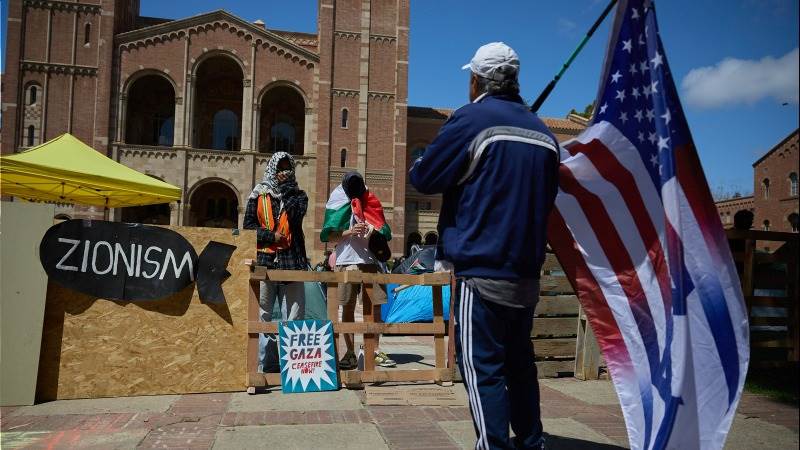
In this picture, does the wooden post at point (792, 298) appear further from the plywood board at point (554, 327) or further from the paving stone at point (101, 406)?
the paving stone at point (101, 406)

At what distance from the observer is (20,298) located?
13.6 ft

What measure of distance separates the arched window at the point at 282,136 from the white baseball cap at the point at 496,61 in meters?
38.1

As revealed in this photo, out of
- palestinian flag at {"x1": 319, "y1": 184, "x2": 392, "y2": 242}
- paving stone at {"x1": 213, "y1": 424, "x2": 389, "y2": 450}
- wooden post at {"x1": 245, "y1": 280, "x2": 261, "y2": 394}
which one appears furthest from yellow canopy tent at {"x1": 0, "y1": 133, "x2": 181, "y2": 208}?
paving stone at {"x1": 213, "y1": 424, "x2": 389, "y2": 450}

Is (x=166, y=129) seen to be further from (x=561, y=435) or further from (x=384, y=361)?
(x=561, y=435)

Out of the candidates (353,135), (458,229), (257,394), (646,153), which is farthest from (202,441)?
(353,135)

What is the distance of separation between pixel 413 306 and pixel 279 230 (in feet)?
13.3

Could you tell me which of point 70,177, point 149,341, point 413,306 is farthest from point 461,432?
point 70,177

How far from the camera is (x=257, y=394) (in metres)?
4.61

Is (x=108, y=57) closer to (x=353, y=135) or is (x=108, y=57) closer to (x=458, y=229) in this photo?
(x=353, y=135)

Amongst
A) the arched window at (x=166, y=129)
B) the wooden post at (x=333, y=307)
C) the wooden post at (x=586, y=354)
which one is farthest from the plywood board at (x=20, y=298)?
the arched window at (x=166, y=129)

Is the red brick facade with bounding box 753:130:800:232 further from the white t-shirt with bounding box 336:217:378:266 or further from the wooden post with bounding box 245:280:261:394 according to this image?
the wooden post with bounding box 245:280:261:394

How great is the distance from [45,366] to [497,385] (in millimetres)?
3661

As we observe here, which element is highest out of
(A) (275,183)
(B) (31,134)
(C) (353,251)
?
(B) (31,134)

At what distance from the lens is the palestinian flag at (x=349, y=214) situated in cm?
564
